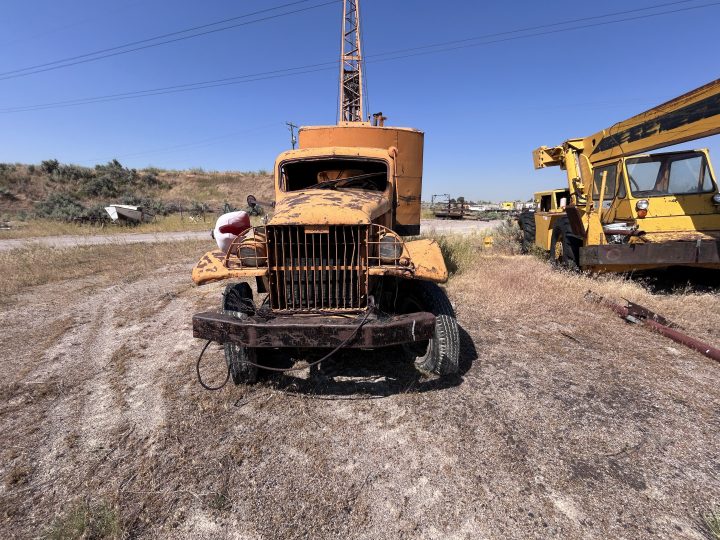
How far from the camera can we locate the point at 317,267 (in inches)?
122

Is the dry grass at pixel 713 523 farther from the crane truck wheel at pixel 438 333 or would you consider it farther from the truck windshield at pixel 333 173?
the truck windshield at pixel 333 173

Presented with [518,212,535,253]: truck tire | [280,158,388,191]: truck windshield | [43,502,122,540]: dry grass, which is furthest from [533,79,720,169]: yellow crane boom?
[43,502,122,540]: dry grass

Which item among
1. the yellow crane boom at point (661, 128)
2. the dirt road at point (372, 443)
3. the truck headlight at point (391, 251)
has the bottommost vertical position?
the dirt road at point (372, 443)

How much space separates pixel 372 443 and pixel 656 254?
548 cm

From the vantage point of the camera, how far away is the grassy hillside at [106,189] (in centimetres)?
2523

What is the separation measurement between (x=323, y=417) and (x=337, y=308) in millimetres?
845

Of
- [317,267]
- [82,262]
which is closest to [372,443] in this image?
[317,267]

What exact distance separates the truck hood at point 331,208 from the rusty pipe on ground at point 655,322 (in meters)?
→ 3.36

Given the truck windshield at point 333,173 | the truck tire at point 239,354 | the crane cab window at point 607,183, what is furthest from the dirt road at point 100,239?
the truck tire at point 239,354

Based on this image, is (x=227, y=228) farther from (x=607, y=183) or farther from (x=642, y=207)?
(x=607, y=183)

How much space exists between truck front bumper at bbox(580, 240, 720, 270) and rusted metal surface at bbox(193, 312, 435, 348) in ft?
14.9

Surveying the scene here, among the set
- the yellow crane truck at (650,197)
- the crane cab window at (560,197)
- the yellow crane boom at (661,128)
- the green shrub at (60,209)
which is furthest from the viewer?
the green shrub at (60,209)

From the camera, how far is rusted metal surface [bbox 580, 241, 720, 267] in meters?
5.55

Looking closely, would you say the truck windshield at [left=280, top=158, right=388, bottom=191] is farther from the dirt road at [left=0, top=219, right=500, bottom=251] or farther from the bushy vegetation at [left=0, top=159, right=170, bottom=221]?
the bushy vegetation at [left=0, top=159, right=170, bottom=221]
